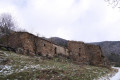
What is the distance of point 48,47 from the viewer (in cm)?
2462

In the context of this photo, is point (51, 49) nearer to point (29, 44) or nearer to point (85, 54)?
point (29, 44)

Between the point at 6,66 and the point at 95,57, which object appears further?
the point at 95,57

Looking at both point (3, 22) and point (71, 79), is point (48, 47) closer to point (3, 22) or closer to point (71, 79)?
point (71, 79)

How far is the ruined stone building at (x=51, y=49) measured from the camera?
21109 mm

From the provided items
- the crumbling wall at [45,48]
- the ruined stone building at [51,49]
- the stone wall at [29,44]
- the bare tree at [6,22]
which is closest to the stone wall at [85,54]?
the ruined stone building at [51,49]

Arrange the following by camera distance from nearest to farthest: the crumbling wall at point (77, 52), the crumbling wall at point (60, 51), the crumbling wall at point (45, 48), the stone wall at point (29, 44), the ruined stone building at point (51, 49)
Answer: the stone wall at point (29, 44)
the ruined stone building at point (51, 49)
the crumbling wall at point (45, 48)
the crumbling wall at point (60, 51)
the crumbling wall at point (77, 52)

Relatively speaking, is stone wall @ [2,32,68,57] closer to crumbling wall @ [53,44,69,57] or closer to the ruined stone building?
the ruined stone building

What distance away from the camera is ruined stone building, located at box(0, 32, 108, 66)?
69.3 feet

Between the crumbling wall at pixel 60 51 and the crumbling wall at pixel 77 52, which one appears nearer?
the crumbling wall at pixel 60 51

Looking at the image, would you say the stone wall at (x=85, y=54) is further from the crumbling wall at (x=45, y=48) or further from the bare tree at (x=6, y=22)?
the bare tree at (x=6, y=22)

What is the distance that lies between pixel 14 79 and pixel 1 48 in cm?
1060

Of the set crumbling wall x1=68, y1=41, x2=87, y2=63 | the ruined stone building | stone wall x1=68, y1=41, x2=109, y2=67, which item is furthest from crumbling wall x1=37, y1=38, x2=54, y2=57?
stone wall x1=68, y1=41, x2=109, y2=67

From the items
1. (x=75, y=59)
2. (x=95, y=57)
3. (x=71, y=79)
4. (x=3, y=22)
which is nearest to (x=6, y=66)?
(x=71, y=79)

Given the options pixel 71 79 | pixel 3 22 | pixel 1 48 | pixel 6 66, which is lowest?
pixel 71 79
